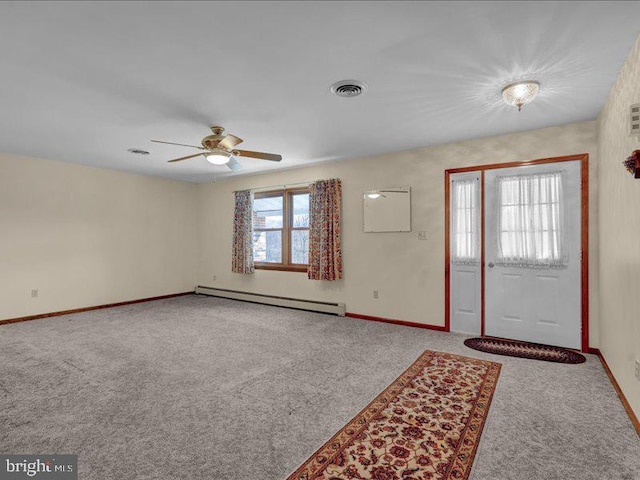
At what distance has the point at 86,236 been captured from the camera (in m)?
5.65

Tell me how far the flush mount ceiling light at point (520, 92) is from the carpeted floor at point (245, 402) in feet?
7.71

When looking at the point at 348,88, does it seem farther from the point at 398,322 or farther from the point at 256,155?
the point at 398,322

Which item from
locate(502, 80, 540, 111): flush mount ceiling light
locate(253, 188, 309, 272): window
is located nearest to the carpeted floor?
locate(253, 188, 309, 272): window

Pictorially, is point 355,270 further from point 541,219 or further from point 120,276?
point 120,276

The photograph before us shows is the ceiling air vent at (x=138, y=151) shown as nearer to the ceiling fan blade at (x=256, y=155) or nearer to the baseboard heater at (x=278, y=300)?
the ceiling fan blade at (x=256, y=155)

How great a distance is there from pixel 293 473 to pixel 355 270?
11.8 feet

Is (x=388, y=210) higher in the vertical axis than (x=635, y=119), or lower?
lower

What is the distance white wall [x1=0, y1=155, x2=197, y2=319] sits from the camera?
489cm

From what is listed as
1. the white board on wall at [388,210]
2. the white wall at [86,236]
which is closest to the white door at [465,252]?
the white board on wall at [388,210]

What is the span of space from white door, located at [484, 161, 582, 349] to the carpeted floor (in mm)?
536

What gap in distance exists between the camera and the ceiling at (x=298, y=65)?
189cm

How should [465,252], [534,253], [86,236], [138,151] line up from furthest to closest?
[86,236]
[138,151]
[465,252]
[534,253]

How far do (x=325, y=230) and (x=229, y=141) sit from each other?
2.39m

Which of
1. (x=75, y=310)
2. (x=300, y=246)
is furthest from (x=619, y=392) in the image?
(x=75, y=310)
